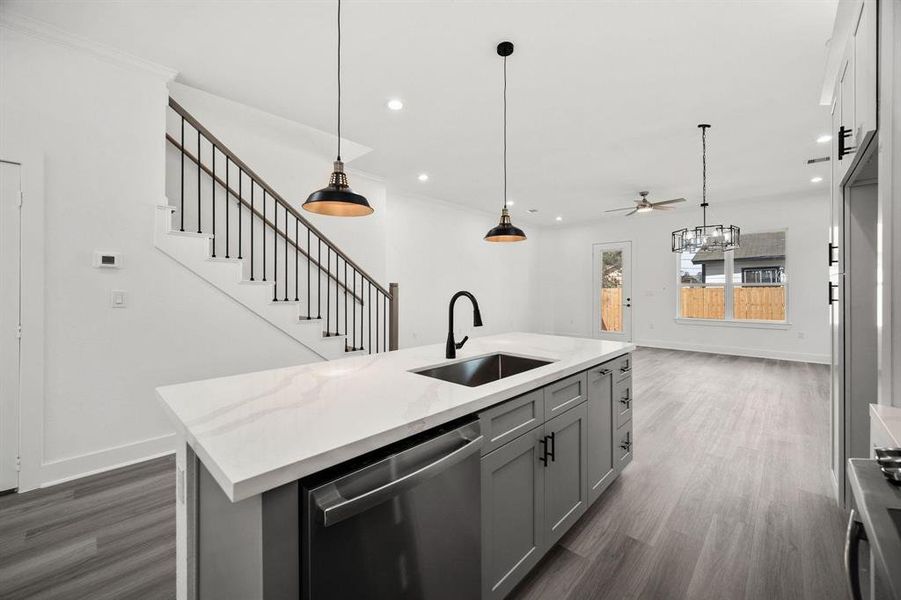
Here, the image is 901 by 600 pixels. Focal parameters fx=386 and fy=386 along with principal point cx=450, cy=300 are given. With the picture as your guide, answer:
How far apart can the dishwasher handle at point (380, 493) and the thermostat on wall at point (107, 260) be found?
2.86 meters

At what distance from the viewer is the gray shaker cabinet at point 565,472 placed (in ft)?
5.79

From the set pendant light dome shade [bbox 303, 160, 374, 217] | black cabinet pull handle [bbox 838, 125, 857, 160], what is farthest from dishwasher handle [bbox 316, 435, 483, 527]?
black cabinet pull handle [bbox 838, 125, 857, 160]

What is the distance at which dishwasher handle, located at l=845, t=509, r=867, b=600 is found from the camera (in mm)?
719

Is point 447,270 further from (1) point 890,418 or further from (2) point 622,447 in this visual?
(1) point 890,418

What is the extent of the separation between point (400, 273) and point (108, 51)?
14.4ft

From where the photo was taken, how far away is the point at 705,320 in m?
7.68

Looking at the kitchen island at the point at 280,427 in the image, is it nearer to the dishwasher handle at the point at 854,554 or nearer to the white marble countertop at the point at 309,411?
the white marble countertop at the point at 309,411

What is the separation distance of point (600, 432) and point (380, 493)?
5.33 ft

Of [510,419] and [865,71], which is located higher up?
[865,71]

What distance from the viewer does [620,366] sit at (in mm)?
2479

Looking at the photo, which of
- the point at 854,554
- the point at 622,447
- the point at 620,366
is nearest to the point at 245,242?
the point at 620,366

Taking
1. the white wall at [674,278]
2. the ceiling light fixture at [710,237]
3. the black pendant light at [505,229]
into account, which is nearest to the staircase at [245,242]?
the black pendant light at [505,229]

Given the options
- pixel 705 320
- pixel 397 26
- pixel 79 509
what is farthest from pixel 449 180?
pixel 705 320

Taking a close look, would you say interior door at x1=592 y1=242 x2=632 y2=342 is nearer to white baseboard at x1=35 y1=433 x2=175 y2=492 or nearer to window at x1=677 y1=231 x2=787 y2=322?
window at x1=677 y1=231 x2=787 y2=322
